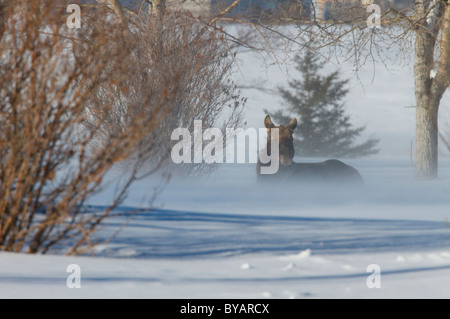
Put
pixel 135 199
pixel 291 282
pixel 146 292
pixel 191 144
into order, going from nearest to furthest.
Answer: pixel 146 292, pixel 291 282, pixel 135 199, pixel 191 144

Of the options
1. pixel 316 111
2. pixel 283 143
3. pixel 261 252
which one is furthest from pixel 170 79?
pixel 316 111

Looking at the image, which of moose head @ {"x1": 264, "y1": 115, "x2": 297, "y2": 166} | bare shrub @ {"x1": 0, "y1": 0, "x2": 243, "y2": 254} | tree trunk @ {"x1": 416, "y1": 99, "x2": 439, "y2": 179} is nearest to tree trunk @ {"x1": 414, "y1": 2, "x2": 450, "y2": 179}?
tree trunk @ {"x1": 416, "y1": 99, "x2": 439, "y2": 179}

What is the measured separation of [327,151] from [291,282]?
1074 inches

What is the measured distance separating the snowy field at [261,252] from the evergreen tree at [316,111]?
2138cm

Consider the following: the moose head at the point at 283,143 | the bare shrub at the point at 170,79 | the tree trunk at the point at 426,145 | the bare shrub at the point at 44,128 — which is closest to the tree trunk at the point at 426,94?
the tree trunk at the point at 426,145

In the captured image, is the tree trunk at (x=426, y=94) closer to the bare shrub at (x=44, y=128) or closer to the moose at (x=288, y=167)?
the moose at (x=288, y=167)

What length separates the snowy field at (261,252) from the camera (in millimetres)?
3936

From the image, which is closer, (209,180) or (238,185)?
(238,185)

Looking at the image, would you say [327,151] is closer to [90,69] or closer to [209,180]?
[209,180]

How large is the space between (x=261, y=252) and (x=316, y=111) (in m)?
26.4

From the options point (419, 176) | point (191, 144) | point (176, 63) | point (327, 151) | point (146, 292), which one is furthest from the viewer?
point (327, 151)

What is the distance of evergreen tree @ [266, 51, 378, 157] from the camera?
3027 cm

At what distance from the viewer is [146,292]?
3.78 m

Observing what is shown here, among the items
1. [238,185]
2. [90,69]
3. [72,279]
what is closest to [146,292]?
[72,279]
